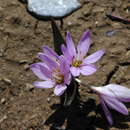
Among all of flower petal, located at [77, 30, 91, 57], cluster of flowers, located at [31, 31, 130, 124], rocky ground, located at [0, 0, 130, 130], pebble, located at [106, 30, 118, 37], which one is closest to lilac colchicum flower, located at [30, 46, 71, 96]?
cluster of flowers, located at [31, 31, 130, 124]

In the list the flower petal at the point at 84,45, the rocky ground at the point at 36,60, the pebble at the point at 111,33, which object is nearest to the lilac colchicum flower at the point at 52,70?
the flower petal at the point at 84,45

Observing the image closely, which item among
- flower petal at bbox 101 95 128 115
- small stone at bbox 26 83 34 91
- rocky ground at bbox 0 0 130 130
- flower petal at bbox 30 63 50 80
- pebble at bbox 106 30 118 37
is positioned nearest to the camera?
flower petal at bbox 101 95 128 115

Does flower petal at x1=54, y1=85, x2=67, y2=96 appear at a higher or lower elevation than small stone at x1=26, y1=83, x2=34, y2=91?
higher

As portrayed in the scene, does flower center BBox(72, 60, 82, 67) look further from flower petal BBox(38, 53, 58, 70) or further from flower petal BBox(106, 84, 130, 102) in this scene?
flower petal BBox(106, 84, 130, 102)

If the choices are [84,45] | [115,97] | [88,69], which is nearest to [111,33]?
[84,45]

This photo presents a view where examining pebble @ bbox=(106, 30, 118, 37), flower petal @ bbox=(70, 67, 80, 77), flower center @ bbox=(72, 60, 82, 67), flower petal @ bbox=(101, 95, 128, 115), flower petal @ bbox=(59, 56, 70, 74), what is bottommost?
pebble @ bbox=(106, 30, 118, 37)

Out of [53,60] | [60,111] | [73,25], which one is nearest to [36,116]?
[60,111]
